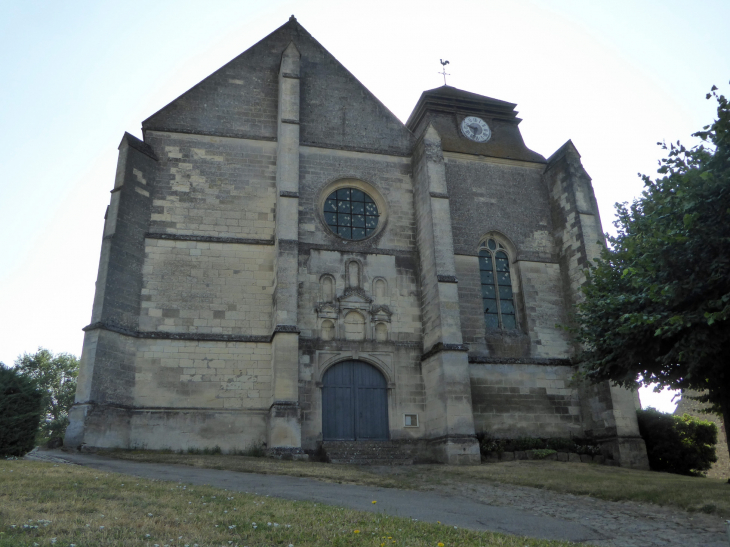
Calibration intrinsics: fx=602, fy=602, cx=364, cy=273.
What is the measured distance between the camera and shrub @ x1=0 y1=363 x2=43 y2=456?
12.2 meters

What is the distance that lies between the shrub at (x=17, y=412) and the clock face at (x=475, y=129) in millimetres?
16301

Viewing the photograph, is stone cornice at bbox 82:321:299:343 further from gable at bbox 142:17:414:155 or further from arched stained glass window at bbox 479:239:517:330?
arched stained glass window at bbox 479:239:517:330

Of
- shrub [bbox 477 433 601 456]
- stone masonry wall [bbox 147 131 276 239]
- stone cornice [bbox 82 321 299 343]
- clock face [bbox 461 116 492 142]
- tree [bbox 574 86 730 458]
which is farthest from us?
clock face [bbox 461 116 492 142]

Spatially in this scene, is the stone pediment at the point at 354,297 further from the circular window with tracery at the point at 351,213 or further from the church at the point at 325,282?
the circular window with tracery at the point at 351,213

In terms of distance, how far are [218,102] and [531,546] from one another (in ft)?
55.6

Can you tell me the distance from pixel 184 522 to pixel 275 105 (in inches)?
624

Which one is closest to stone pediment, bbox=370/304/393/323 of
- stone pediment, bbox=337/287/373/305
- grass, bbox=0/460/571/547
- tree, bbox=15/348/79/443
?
stone pediment, bbox=337/287/373/305

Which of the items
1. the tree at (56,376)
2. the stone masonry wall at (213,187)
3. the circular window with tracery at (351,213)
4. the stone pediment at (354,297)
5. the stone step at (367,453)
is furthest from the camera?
the tree at (56,376)

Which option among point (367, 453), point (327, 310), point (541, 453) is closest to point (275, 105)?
point (327, 310)

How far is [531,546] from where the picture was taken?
5996mm

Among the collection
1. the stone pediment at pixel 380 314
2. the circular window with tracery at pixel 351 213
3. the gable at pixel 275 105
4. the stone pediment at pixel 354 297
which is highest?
the gable at pixel 275 105

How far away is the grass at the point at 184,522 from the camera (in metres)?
5.47

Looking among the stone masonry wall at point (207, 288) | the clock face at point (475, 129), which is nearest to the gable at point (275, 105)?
the clock face at point (475, 129)

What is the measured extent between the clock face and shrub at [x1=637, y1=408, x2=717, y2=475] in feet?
37.1
